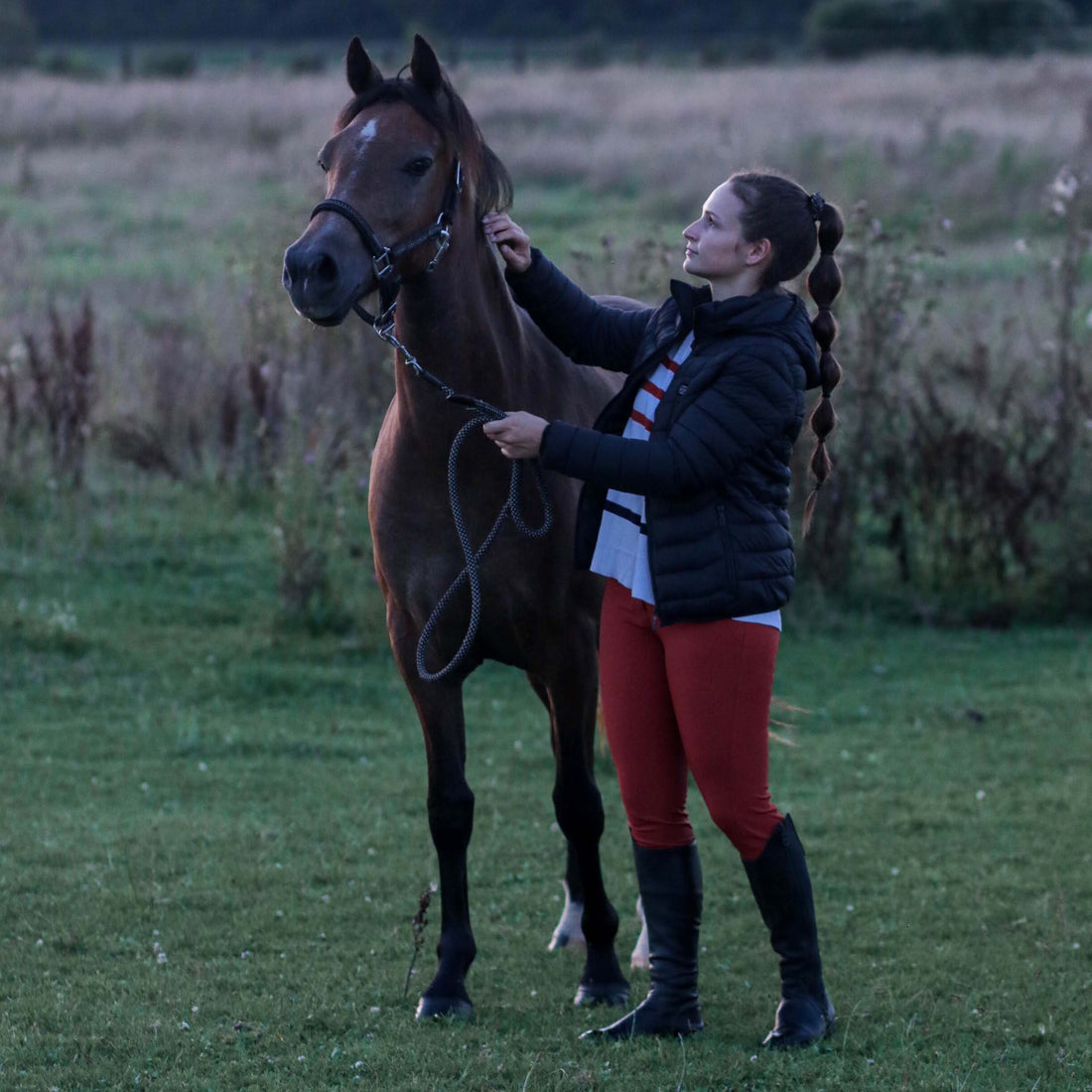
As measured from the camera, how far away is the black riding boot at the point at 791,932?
3.50m

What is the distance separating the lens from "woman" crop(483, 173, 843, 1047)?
330 cm

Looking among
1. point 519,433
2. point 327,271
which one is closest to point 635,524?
point 519,433

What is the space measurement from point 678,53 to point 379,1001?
39.5 m

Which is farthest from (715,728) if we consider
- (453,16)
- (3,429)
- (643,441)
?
(453,16)

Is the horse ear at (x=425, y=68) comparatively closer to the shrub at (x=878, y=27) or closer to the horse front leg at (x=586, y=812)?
the horse front leg at (x=586, y=812)

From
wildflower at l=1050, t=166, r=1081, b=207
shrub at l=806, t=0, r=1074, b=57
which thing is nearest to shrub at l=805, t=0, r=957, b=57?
shrub at l=806, t=0, r=1074, b=57

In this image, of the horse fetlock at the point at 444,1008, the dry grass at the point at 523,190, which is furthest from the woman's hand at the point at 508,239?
the dry grass at the point at 523,190

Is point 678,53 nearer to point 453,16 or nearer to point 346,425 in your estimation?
point 453,16

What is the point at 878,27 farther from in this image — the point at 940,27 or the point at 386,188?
Result: the point at 386,188

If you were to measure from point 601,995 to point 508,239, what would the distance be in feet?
6.56

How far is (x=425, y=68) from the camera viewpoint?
3.47m

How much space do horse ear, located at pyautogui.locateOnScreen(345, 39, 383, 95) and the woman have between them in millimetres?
848

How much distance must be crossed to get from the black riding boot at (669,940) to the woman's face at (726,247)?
1346 millimetres

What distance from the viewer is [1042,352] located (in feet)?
28.9
